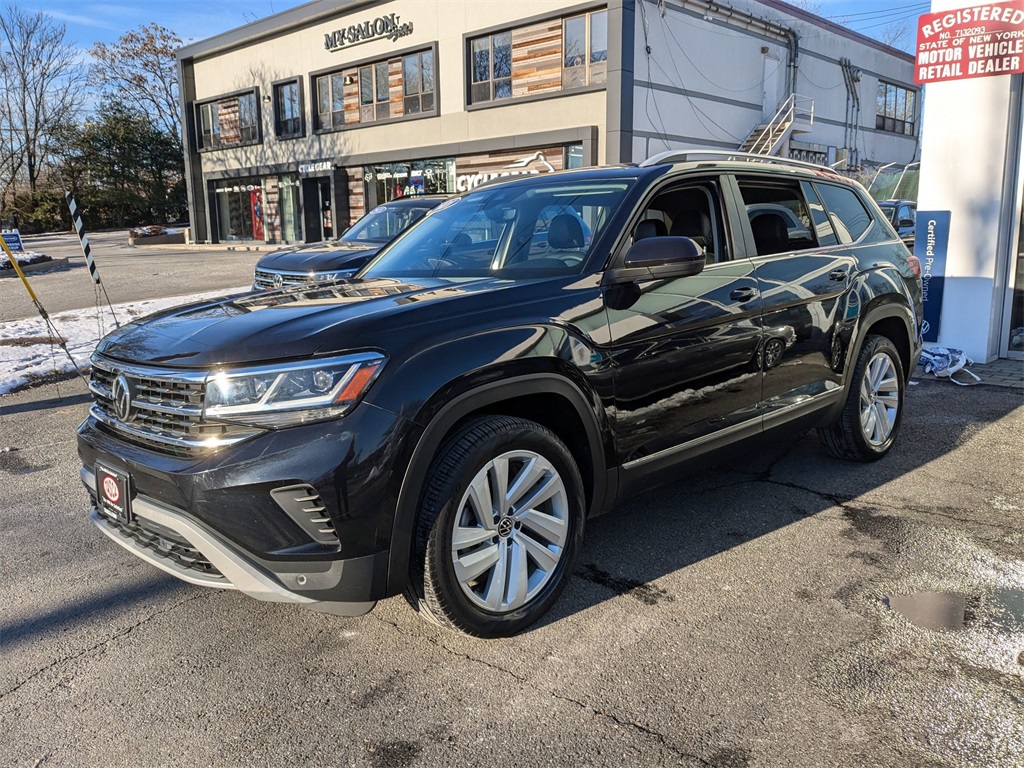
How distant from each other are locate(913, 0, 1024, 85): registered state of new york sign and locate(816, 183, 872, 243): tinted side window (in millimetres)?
3990

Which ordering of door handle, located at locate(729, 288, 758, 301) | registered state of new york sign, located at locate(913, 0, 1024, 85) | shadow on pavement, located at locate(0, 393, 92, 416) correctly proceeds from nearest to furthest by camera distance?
door handle, located at locate(729, 288, 758, 301)
shadow on pavement, located at locate(0, 393, 92, 416)
registered state of new york sign, located at locate(913, 0, 1024, 85)

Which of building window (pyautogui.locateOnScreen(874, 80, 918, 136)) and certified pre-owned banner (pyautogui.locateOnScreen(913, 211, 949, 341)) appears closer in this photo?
certified pre-owned banner (pyautogui.locateOnScreen(913, 211, 949, 341))

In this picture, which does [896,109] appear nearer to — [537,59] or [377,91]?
[537,59]

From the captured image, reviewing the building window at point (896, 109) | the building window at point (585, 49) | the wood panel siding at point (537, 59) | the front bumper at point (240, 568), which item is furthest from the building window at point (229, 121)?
the front bumper at point (240, 568)

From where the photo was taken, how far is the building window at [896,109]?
3153cm

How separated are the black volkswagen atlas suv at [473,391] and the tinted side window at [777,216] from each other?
19 millimetres

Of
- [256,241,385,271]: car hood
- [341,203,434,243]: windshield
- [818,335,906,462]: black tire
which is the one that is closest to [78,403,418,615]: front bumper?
[818,335,906,462]: black tire

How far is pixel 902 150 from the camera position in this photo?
3372 centimetres

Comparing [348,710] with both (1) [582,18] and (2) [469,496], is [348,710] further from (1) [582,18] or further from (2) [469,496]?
(1) [582,18]

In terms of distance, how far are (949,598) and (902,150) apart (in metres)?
35.3

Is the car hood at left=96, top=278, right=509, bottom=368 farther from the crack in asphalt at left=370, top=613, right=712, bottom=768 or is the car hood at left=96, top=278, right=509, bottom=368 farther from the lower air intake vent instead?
the crack in asphalt at left=370, top=613, right=712, bottom=768

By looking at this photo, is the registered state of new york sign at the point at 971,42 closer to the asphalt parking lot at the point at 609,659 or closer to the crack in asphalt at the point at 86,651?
the asphalt parking lot at the point at 609,659

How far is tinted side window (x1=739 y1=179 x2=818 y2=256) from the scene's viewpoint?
4.24 metres


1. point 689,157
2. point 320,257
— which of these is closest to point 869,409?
point 689,157
